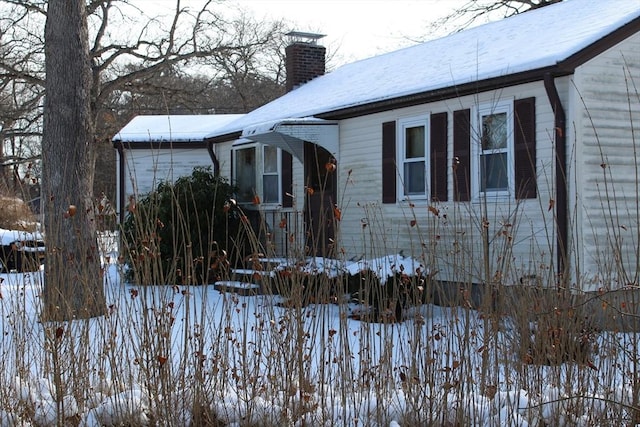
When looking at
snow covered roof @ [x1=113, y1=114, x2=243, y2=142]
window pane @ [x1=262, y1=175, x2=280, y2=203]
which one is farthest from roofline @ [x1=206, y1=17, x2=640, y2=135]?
snow covered roof @ [x1=113, y1=114, x2=243, y2=142]

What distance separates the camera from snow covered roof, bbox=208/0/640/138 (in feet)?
30.9

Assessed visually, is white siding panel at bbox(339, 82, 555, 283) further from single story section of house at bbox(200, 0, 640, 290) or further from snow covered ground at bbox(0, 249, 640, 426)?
snow covered ground at bbox(0, 249, 640, 426)

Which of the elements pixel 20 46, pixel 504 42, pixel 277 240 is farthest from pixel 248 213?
pixel 20 46

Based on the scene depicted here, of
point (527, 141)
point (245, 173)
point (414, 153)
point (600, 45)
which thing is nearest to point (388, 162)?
point (414, 153)

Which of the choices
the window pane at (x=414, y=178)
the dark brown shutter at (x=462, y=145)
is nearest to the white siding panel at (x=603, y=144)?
the dark brown shutter at (x=462, y=145)

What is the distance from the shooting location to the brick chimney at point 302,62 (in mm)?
17953

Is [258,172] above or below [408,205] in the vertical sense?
above

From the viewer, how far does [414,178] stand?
1158 centimetres

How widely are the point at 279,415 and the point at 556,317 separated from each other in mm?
1608

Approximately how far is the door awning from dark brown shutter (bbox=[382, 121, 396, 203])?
84 cm

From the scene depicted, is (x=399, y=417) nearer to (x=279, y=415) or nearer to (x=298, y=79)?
(x=279, y=415)

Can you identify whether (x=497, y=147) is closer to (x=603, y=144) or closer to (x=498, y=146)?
(x=498, y=146)

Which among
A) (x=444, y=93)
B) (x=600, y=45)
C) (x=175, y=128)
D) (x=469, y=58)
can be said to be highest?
(x=469, y=58)

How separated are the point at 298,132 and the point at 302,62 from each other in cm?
584
